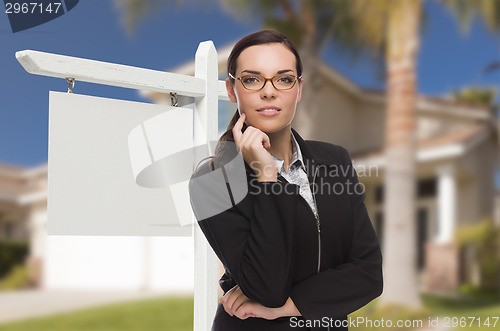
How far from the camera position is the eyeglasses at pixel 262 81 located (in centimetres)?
162

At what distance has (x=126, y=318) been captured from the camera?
10664 millimetres

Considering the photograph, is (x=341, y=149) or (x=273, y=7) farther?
(x=273, y=7)

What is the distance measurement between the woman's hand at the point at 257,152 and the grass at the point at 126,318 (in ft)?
28.8

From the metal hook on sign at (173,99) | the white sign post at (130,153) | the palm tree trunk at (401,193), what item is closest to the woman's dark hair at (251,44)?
the white sign post at (130,153)

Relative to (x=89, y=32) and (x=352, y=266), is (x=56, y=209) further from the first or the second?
(x=89, y=32)

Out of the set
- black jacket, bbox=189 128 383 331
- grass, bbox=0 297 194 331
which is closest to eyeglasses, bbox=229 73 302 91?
black jacket, bbox=189 128 383 331

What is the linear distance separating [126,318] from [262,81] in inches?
391

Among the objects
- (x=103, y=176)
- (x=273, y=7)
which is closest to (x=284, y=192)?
(x=103, y=176)

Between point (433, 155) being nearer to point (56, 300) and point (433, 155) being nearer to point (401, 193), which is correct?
point (401, 193)

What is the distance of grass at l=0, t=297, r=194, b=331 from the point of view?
401 inches

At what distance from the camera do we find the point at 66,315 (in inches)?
477

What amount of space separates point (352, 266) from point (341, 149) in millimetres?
455

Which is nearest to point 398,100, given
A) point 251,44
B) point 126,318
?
point 126,318

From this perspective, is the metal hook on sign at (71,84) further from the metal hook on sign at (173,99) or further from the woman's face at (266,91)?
the woman's face at (266,91)
